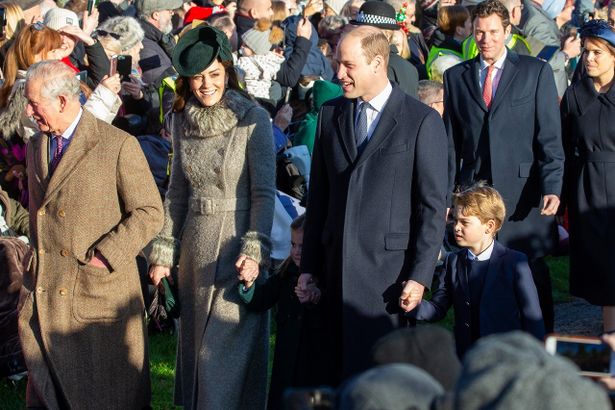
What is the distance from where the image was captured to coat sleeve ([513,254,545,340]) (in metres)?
4.92

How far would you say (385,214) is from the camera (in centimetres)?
474

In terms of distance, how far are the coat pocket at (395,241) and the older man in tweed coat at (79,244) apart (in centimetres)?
124

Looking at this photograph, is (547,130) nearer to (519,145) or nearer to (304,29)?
(519,145)

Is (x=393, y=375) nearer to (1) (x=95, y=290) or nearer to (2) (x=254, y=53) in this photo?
(1) (x=95, y=290)

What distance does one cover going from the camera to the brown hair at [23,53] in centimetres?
719

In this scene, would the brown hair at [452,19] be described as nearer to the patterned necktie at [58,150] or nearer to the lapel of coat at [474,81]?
the lapel of coat at [474,81]

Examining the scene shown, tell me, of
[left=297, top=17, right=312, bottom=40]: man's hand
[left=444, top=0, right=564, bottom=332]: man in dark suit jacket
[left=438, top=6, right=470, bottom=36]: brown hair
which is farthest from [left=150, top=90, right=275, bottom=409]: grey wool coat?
[left=438, top=6, right=470, bottom=36]: brown hair

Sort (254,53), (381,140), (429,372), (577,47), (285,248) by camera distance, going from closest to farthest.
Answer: (429,372) < (381,140) < (285,248) < (254,53) < (577,47)

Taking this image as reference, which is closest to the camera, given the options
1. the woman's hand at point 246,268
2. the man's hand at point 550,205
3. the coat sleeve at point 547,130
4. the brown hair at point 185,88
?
the woman's hand at point 246,268

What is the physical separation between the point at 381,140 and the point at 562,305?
4391mm

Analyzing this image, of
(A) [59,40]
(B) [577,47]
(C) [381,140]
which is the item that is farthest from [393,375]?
(B) [577,47]

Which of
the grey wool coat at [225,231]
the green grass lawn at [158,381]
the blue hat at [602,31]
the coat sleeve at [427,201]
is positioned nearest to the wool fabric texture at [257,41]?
the green grass lawn at [158,381]

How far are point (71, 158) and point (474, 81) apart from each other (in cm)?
247

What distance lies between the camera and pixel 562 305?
8656mm
